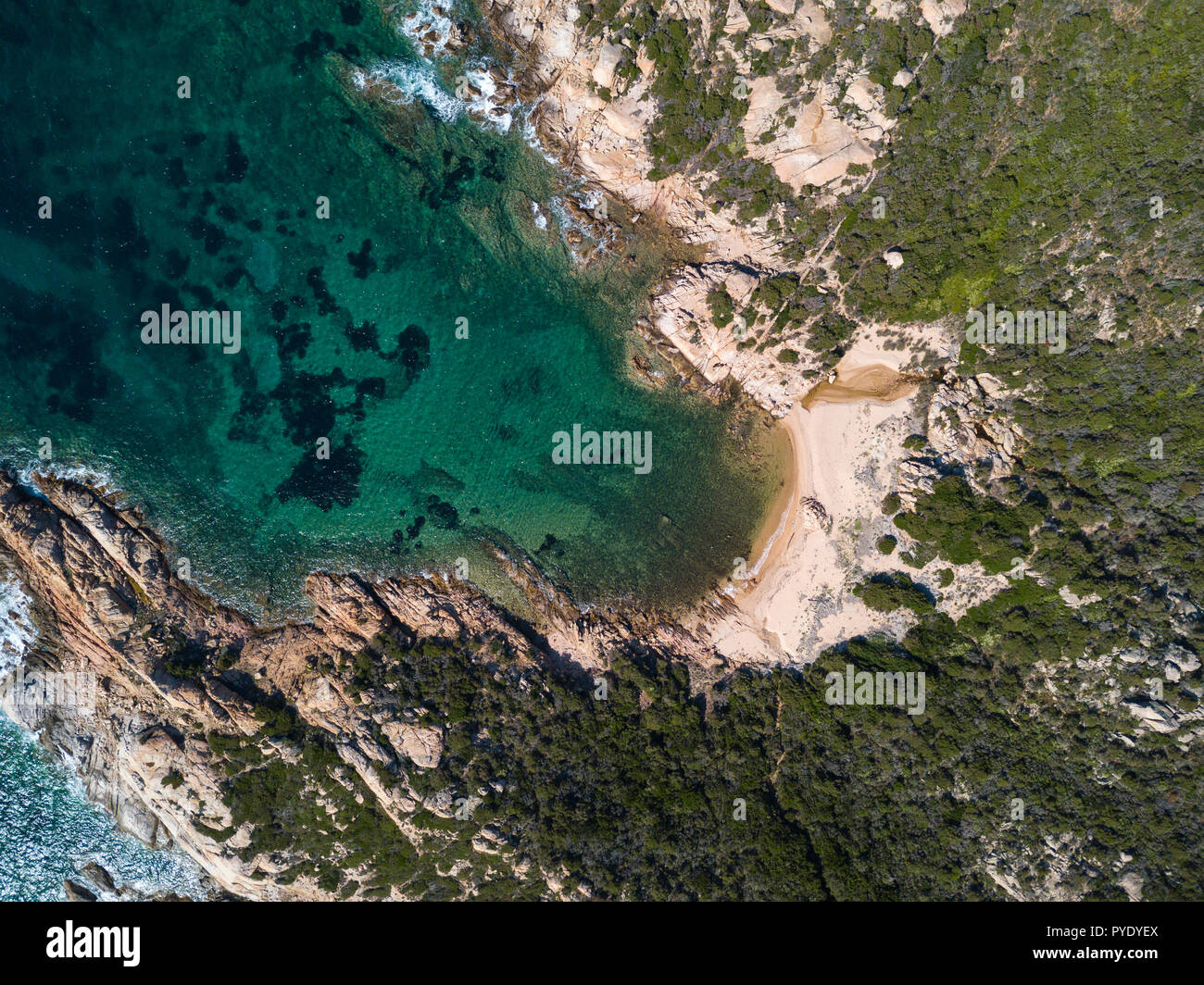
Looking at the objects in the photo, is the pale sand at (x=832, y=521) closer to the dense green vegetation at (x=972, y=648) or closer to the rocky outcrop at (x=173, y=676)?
the dense green vegetation at (x=972, y=648)

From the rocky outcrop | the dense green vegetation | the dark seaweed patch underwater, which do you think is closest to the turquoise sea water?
the dark seaweed patch underwater

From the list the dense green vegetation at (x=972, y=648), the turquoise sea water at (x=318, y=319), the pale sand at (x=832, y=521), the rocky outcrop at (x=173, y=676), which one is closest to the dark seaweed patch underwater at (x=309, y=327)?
the turquoise sea water at (x=318, y=319)

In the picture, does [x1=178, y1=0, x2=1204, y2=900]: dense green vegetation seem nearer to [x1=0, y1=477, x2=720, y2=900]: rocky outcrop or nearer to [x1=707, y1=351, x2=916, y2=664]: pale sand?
[x1=0, y1=477, x2=720, y2=900]: rocky outcrop

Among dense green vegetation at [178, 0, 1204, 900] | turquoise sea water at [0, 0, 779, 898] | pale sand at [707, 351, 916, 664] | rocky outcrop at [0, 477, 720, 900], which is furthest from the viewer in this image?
pale sand at [707, 351, 916, 664]

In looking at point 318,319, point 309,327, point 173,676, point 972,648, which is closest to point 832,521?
point 972,648

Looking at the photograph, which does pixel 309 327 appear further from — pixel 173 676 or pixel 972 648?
pixel 972 648

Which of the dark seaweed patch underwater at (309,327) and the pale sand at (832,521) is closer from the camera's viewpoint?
the dark seaweed patch underwater at (309,327)

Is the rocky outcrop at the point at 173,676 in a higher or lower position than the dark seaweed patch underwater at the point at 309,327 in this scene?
lower

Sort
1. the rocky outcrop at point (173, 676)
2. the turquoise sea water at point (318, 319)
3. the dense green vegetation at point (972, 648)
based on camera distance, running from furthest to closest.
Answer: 1. the turquoise sea water at point (318, 319)
2. the rocky outcrop at point (173, 676)
3. the dense green vegetation at point (972, 648)
